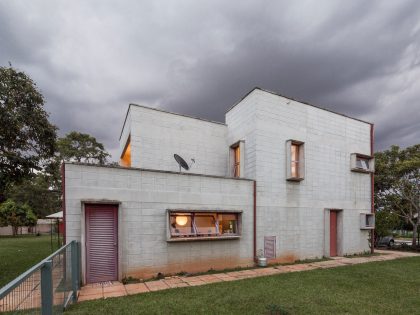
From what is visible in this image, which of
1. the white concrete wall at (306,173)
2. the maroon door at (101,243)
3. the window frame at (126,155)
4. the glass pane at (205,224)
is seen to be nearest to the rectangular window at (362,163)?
the white concrete wall at (306,173)

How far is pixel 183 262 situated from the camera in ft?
29.5

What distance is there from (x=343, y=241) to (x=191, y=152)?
8.37m

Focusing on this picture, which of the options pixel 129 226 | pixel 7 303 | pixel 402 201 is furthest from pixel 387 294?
pixel 402 201

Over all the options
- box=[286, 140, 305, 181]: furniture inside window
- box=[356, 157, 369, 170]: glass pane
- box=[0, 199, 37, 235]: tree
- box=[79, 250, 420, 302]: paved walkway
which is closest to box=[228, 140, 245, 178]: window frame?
box=[286, 140, 305, 181]: furniture inside window

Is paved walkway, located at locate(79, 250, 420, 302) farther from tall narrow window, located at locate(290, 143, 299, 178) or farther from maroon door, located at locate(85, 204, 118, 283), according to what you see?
tall narrow window, located at locate(290, 143, 299, 178)

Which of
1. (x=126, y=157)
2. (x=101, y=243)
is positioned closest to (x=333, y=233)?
(x=101, y=243)

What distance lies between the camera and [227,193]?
10094 millimetres

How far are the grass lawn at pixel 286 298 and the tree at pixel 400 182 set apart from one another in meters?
10.8

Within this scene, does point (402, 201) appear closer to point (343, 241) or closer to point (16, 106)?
point (343, 241)

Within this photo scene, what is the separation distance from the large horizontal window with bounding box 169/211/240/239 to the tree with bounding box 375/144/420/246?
13.2 m

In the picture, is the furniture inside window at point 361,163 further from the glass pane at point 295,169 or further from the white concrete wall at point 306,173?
the glass pane at point 295,169

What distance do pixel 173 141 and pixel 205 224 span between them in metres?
4.08

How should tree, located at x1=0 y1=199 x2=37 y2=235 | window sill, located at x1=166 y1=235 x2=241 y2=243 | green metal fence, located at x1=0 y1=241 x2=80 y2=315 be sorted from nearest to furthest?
green metal fence, located at x1=0 y1=241 x2=80 y2=315, window sill, located at x1=166 y1=235 x2=241 y2=243, tree, located at x1=0 y1=199 x2=37 y2=235

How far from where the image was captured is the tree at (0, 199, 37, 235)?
3111 centimetres
